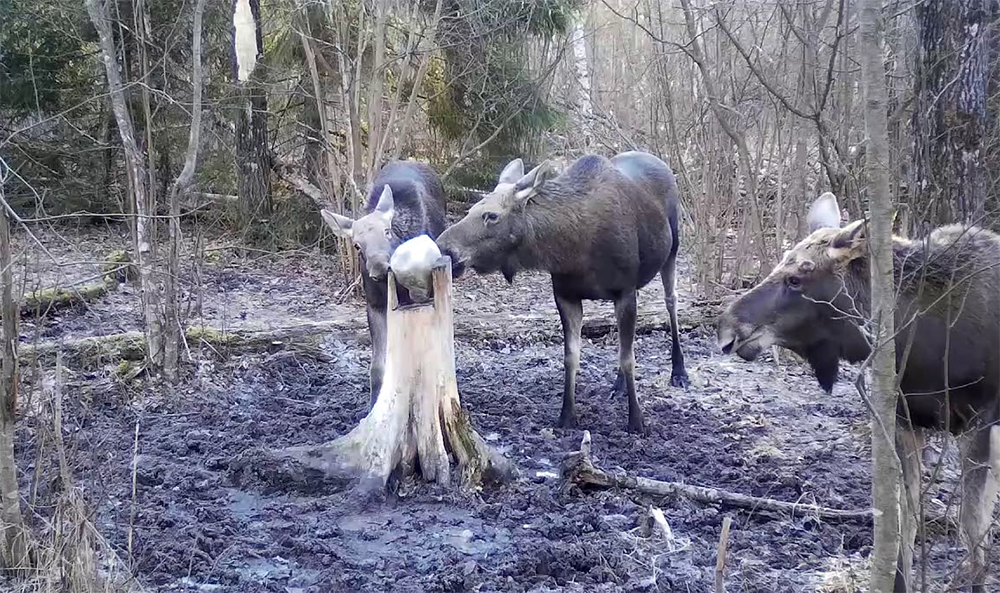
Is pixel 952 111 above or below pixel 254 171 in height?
below

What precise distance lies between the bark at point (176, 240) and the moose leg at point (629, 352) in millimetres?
3530

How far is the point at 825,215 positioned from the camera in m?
5.43

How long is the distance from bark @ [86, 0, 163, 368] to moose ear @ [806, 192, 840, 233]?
4710 mm

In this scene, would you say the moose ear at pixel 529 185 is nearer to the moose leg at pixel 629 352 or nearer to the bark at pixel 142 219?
the moose leg at pixel 629 352

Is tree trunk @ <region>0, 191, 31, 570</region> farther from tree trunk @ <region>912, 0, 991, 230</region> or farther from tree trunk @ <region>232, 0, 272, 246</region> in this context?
tree trunk @ <region>232, 0, 272, 246</region>

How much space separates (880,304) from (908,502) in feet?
2.92

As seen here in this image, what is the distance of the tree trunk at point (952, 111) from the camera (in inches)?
244

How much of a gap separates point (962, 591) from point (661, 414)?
3859mm

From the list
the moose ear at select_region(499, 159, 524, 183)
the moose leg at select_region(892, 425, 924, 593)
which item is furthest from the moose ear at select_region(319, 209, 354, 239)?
the moose leg at select_region(892, 425, 924, 593)

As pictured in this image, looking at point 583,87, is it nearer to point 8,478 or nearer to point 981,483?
point 981,483

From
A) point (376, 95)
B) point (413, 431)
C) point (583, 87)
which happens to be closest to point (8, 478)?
point (413, 431)

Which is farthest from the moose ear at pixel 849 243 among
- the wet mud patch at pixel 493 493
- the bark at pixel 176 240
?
the bark at pixel 176 240

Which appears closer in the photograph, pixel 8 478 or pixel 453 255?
pixel 8 478

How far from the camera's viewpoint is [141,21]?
7.81m
